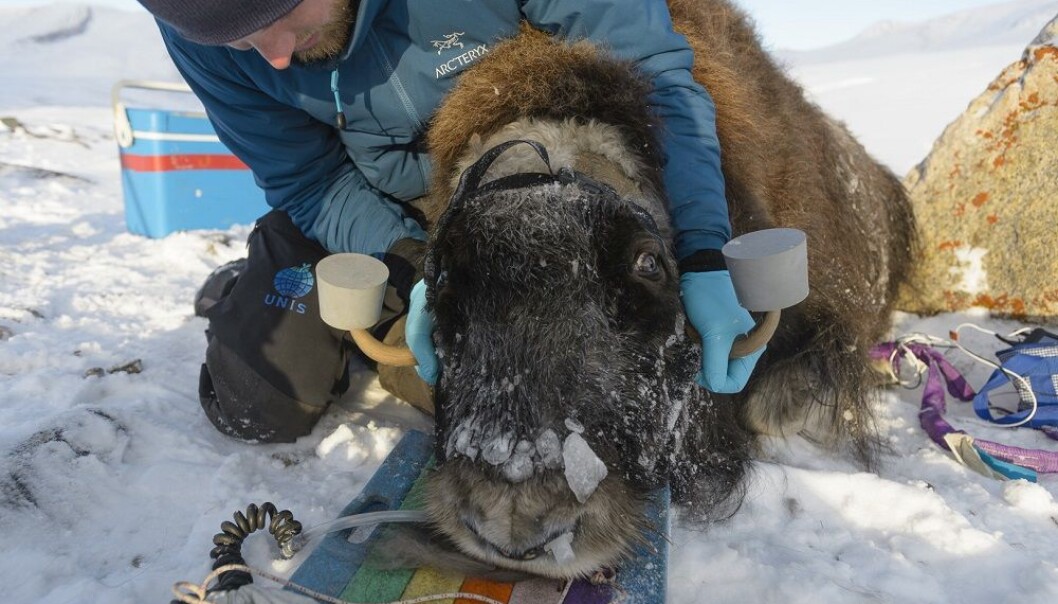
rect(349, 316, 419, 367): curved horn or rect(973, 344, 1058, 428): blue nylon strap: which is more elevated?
rect(349, 316, 419, 367): curved horn

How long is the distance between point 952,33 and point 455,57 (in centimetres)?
6171

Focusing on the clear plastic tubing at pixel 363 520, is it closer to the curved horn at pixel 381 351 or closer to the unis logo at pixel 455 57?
the curved horn at pixel 381 351

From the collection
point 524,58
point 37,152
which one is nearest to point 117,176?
point 37,152

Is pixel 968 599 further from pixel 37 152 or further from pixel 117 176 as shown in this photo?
pixel 37 152

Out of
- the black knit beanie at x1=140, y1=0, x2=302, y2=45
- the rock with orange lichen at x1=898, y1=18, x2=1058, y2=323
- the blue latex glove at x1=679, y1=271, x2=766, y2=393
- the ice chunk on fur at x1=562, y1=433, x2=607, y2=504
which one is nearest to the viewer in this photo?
the ice chunk on fur at x1=562, y1=433, x2=607, y2=504

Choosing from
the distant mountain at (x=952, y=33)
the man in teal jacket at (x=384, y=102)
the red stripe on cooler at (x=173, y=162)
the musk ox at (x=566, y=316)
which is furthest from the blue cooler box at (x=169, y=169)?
the distant mountain at (x=952, y=33)

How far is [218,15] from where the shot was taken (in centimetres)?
202

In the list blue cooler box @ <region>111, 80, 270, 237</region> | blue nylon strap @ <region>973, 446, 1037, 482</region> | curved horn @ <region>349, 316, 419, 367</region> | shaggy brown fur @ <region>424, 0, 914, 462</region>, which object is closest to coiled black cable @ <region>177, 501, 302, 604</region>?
curved horn @ <region>349, 316, 419, 367</region>

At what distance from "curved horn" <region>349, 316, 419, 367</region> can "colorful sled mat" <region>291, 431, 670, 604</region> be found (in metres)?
0.53

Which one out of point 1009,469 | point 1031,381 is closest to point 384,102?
point 1009,469

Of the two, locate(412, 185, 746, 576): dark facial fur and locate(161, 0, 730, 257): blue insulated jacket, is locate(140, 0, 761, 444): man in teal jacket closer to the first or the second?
locate(161, 0, 730, 257): blue insulated jacket

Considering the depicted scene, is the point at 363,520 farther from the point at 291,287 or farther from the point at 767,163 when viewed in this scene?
the point at 767,163

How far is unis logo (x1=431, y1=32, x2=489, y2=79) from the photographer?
2.44 meters

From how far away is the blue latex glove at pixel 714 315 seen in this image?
6.15 feet
